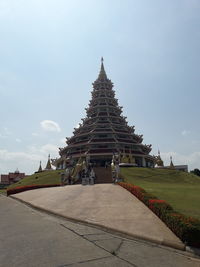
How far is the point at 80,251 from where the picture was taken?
6.66m

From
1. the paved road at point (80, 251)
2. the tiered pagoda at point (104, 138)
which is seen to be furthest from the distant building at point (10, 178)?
the paved road at point (80, 251)

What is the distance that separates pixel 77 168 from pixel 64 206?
729 inches

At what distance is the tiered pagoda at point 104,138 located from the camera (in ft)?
172

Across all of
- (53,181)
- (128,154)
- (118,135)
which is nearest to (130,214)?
(53,181)

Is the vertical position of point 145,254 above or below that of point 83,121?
below

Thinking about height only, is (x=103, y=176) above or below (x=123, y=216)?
above

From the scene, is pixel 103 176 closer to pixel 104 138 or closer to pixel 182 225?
pixel 104 138

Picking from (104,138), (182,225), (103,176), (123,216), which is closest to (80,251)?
(182,225)

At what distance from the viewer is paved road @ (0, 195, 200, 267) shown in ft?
19.4

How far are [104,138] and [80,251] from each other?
47.9 m

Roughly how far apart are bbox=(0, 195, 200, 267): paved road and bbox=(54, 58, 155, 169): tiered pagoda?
129ft

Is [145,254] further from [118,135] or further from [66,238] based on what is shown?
[118,135]

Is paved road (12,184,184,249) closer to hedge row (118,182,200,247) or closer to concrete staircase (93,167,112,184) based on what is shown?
hedge row (118,182,200,247)

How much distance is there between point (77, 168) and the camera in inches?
1329
